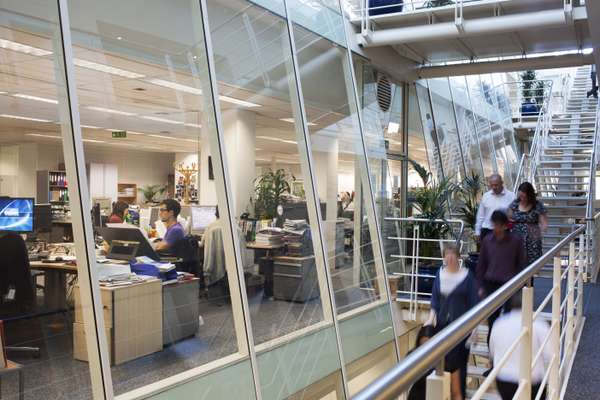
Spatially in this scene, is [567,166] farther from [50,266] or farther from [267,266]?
[50,266]

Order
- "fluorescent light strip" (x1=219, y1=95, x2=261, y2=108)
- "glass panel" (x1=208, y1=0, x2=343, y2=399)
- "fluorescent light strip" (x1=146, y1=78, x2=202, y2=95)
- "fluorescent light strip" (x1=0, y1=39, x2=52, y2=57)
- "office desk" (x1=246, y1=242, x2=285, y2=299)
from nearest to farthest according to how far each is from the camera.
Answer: "fluorescent light strip" (x1=0, y1=39, x2=52, y2=57)
"fluorescent light strip" (x1=146, y1=78, x2=202, y2=95)
"fluorescent light strip" (x1=219, y1=95, x2=261, y2=108)
"glass panel" (x1=208, y1=0, x2=343, y2=399)
"office desk" (x1=246, y1=242, x2=285, y2=299)

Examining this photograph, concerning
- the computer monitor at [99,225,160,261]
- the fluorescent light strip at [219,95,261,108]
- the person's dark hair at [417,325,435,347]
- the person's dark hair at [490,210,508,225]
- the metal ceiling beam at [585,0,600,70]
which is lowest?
the person's dark hair at [417,325,435,347]

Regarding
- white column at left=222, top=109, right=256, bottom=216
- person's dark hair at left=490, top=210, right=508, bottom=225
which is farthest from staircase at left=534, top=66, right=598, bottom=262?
white column at left=222, top=109, right=256, bottom=216

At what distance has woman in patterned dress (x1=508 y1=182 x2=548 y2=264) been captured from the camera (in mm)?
5910

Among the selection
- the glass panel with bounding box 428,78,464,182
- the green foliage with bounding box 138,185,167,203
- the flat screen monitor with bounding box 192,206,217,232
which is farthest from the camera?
A: the glass panel with bounding box 428,78,464,182

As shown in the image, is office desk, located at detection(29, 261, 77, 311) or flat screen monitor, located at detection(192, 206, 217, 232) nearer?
office desk, located at detection(29, 261, 77, 311)

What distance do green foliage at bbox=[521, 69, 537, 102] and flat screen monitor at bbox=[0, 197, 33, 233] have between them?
14.0 m

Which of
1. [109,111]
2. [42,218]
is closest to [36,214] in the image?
[42,218]

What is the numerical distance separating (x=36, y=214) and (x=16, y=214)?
108 mm

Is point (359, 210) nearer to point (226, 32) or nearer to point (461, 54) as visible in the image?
point (461, 54)

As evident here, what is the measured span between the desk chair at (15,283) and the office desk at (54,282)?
0.22ft

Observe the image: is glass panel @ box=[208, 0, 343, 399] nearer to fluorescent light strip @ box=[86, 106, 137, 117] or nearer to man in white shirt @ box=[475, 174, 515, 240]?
fluorescent light strip @ box=[86, 106, 137, 117]

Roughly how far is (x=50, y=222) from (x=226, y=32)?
226cm

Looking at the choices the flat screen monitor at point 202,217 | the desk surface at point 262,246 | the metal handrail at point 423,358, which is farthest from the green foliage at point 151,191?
the metal handrail at point 423,358
